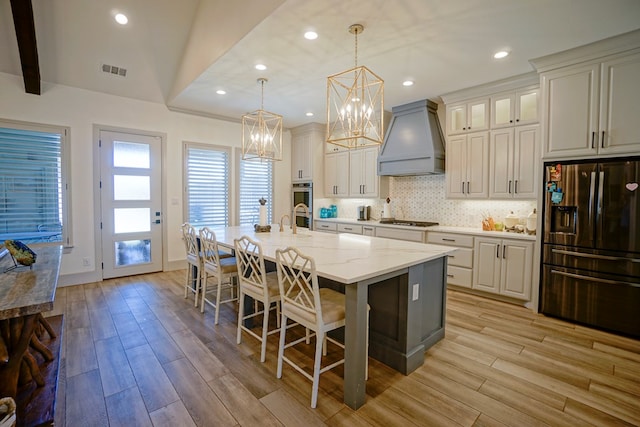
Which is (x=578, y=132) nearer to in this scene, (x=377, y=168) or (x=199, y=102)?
(x=377, y=168)

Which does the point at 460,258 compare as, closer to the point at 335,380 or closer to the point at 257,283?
the point at 335,380

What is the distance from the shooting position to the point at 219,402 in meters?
1.92

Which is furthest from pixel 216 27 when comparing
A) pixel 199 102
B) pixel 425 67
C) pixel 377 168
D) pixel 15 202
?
pixel 15 202

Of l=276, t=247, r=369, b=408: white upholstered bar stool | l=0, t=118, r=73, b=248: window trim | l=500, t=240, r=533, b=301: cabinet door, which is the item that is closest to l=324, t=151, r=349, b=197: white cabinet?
l=500, t=240, r=533, b=301: cabinet door

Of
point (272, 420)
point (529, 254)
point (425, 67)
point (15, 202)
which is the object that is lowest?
point (272, 420)

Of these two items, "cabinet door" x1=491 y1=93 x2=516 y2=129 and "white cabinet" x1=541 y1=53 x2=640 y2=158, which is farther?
"cabinet door" x1=491 y1=93 x2=516 y2=129

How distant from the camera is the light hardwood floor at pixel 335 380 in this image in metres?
1.81

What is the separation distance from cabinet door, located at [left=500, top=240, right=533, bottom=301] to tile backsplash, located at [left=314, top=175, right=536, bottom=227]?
71cm

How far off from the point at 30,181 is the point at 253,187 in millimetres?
3241

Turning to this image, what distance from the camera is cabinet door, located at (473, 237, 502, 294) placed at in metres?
3.68

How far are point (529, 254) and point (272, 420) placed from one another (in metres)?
3.25

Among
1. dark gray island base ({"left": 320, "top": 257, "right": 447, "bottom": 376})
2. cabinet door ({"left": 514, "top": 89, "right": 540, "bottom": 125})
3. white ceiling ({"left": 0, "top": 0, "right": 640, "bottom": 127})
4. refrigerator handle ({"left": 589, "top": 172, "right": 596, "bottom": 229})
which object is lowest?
dark gray island base ({"left": 320, "top": 257, "right": 447, "bottom": 376})

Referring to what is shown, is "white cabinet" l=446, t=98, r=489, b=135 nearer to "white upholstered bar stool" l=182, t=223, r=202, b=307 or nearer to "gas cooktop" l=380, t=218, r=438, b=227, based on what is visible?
"gas cooktop" l=380, t=218, r=438, b=227

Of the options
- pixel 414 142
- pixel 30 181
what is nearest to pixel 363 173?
pixel 414 142
